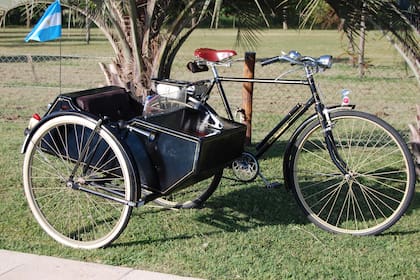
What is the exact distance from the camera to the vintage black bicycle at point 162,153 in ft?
13.2

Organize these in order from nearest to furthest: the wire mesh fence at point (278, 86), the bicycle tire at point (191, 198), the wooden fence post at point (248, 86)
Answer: the bicycle tire at point (191, 198), the wooden fence post at point (248, 86), the wire mesh fence at point (278, 86)

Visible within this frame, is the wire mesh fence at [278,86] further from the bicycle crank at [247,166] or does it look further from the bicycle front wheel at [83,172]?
the bicycle front wheel at [83,172]

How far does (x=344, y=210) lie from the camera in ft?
16.6

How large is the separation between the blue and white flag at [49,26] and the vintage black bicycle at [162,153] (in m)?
1.03

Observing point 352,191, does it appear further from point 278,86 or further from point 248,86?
point 278,86

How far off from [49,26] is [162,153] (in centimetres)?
207

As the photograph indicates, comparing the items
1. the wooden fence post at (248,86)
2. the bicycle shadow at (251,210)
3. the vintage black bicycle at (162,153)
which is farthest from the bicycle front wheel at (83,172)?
the wooden fence post at (248,86)

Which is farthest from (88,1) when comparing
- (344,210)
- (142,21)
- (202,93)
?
(344,210)

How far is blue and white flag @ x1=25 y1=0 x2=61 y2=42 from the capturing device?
17.3 feet

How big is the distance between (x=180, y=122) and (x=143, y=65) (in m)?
1.41

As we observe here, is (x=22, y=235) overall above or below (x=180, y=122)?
below

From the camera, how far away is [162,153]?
4059 millimetres

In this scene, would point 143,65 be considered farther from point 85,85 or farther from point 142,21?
point 85,85

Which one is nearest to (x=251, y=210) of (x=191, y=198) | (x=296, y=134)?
(x=191, y=198)
